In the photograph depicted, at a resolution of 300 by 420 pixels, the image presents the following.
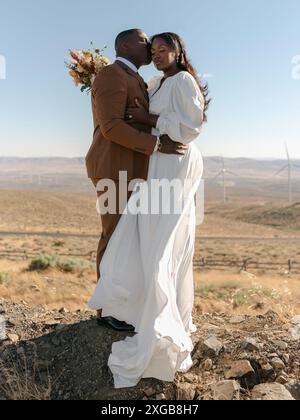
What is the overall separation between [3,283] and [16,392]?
27.5 ft

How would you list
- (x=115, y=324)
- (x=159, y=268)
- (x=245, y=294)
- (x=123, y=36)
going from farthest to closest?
(x=245, y=294), (x=115, y=324), (x=123, y=36), (x=159, y=268)

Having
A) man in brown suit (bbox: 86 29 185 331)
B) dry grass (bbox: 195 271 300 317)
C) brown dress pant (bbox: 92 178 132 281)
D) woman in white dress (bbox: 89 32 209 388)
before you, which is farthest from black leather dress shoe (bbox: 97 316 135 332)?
dry grass (bbox: 195 271 300 317)

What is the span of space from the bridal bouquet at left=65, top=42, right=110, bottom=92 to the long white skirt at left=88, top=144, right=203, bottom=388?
105 cm

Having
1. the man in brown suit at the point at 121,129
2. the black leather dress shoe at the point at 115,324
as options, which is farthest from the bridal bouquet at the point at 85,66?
the black leather dress shoe at the point at 115,324

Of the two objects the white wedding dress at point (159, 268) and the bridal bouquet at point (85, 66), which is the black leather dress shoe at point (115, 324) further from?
the bridal bouquet at point (85, 66)

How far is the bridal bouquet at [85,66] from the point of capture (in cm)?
458

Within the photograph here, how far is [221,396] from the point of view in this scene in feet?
12.7

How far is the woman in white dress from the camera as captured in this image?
3.87 metres

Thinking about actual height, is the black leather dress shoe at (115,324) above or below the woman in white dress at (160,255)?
below

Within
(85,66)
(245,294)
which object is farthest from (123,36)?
(245,294)

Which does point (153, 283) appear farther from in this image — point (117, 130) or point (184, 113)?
point (184, 113)

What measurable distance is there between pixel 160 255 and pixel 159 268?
11 cm

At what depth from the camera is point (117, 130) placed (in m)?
4.00

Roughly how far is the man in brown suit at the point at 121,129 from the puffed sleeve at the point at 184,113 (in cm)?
11
